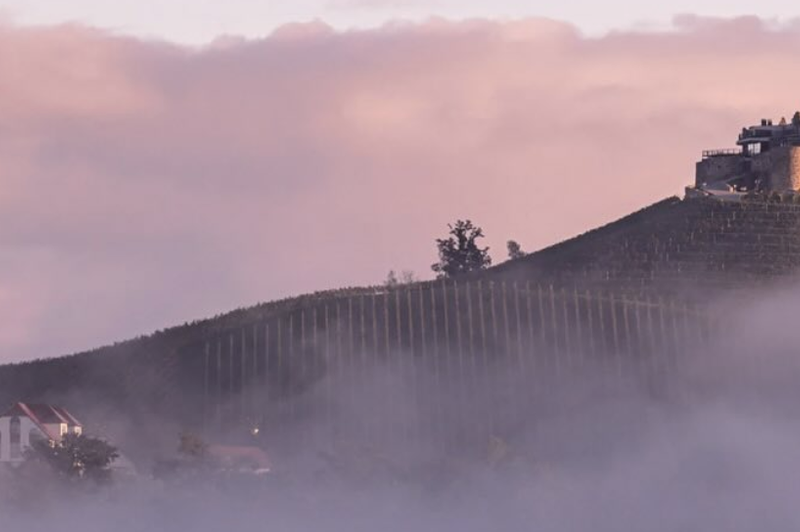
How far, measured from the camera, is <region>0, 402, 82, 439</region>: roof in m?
165

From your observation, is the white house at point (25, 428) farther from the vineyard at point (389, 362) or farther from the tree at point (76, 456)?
the vineyard at point (389, 362)

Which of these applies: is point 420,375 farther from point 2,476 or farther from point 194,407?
point 2,476

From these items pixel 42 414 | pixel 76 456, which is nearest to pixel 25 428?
pixel 42 414

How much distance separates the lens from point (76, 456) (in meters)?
A: 152

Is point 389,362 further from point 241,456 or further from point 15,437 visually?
point 15,437

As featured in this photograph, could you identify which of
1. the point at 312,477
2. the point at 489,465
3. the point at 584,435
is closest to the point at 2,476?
the point at 312,477

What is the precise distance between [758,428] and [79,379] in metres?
49.2

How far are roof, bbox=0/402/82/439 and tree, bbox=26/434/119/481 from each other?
27.1 ft

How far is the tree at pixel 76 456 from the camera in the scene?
15050 cm

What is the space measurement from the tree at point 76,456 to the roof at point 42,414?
825 cm

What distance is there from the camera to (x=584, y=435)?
563 ft

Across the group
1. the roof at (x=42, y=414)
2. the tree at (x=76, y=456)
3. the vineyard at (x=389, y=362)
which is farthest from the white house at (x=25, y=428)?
the vineyard at (x=389, y=362)

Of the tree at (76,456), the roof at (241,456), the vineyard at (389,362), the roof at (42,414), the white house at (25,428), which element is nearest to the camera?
the tree at (76,456)

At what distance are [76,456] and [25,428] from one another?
13645 millimetres
